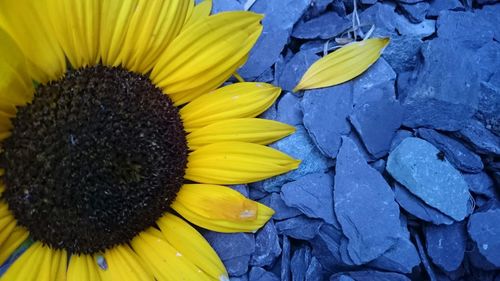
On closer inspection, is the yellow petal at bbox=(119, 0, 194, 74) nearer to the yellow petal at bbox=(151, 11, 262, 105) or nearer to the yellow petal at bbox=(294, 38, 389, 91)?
the yellow petal at bbox=(151, 11, 262, 105)

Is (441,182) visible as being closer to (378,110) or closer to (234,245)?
(378,110)

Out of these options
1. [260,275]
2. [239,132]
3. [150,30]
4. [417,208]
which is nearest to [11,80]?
[150,30]

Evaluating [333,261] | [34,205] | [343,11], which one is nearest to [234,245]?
[333,261]

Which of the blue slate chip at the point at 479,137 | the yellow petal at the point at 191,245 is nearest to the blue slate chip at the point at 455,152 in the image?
the blue slate chip at the point at 479,137

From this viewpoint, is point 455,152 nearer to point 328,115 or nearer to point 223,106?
point 328,115

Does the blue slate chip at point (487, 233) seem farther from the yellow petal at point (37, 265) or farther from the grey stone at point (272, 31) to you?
the yellow petal at point (37, 265)

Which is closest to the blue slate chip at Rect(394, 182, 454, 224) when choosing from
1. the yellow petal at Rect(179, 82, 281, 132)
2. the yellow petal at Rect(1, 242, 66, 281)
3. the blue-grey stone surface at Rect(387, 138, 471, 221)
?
the blue-grey stone surface at Rect(387, 138, 471, 221)

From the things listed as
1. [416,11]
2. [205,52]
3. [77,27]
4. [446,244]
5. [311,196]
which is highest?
[77,27]
